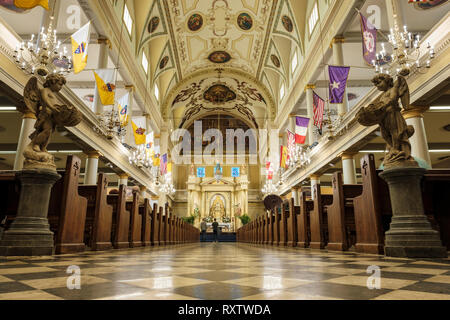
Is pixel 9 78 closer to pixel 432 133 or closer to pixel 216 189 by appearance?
pixel 432 133

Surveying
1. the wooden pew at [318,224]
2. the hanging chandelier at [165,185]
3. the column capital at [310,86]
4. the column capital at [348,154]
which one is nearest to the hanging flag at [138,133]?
the hanging chandelier at [165,185]

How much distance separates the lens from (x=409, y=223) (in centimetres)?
345

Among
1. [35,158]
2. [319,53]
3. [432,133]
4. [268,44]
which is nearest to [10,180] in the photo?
[35,158]

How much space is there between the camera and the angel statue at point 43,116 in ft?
12.5

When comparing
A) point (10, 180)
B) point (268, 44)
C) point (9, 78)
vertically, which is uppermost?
point (268, 44)

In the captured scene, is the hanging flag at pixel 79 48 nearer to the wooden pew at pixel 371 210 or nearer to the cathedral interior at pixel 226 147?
the cathedral interior at pixel 226 147

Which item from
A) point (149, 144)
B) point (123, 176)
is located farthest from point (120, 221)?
point (123, 176)

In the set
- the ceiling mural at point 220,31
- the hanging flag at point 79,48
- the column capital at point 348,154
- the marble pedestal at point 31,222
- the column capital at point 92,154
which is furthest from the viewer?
the ceiling mural at point 220,31

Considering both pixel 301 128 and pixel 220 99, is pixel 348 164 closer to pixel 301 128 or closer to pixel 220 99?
pixel 301 128

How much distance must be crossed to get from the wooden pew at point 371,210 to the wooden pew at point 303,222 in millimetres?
2001

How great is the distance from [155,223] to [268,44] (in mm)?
13417

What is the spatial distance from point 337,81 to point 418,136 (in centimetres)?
294

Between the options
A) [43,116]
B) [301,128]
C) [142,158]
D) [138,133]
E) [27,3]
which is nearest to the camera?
[43,116]
